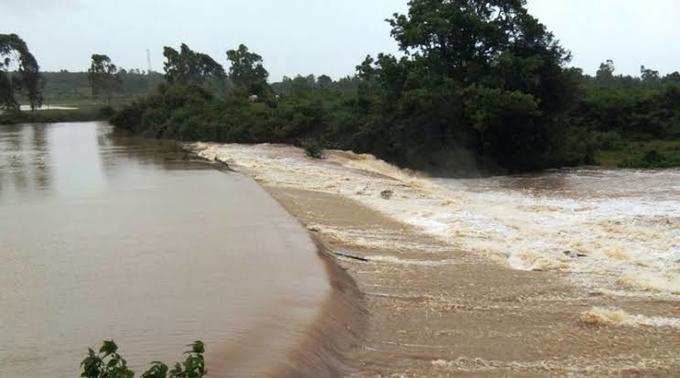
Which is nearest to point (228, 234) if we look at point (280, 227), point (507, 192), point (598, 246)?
point (280, 227)

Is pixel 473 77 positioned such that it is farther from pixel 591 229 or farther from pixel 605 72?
pixel 605 72

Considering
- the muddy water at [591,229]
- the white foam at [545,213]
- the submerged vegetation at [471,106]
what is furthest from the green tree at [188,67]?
the muddy water at [591,229]

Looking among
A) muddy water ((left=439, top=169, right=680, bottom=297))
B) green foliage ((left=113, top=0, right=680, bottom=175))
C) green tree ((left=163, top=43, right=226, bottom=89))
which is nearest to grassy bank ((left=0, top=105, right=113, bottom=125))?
green tree ((left=163, top=43, right=226, bottom=89))

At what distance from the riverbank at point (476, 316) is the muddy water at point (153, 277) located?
0.70 meters

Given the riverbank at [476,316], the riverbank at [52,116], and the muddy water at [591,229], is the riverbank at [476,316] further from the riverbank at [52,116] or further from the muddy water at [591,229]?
the riverbank at [52,116]

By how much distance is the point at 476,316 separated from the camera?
661 centimetres

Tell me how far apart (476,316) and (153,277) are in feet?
12.3

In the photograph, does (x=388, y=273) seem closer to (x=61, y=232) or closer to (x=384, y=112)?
(x=61, y=232)

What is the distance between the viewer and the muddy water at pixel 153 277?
540 cm

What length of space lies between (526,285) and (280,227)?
426 cm

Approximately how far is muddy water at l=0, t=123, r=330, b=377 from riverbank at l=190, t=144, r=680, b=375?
0.70 meters

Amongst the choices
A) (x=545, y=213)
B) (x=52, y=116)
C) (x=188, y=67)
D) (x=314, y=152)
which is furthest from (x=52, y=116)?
(x=545, y=213)

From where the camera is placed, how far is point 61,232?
34.0 feet

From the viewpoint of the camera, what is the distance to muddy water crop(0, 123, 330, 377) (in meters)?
5.40
